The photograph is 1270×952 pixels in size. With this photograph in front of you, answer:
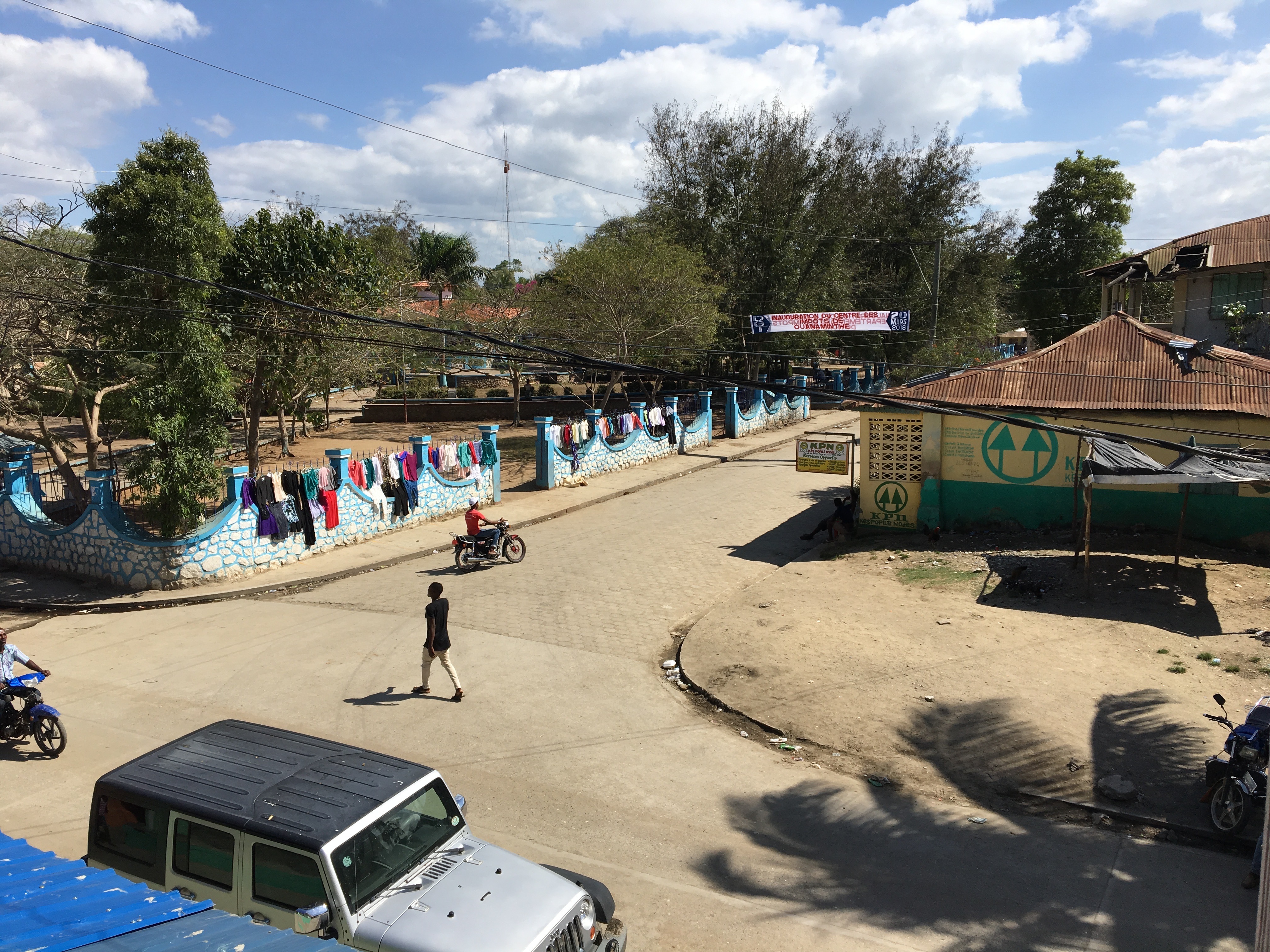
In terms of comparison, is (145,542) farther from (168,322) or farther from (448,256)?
(448,256)

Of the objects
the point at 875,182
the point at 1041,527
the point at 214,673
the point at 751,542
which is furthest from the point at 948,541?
the point at 875,182

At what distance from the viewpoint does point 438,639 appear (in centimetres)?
938

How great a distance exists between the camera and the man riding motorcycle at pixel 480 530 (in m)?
15.3

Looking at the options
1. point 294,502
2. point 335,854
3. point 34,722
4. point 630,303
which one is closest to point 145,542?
point 294,502

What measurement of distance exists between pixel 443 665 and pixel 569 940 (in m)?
5.47

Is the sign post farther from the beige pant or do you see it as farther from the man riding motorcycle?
the beige pant

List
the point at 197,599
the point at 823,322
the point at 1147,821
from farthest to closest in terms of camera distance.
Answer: the point at 823,322 → the point at 197,599 → the point at 1147,821

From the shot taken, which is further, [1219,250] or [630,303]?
[630,303]

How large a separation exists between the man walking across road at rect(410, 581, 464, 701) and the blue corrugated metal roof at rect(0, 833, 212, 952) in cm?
503

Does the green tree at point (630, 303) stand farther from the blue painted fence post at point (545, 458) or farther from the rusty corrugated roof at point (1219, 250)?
the rusty corrugated roof at point (1219, 250)

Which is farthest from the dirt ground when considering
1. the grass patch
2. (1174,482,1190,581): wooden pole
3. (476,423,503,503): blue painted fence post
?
(476,423,503,503): blue painted fence post

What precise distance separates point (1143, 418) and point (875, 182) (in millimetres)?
31890

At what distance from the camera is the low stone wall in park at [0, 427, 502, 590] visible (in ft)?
46.6

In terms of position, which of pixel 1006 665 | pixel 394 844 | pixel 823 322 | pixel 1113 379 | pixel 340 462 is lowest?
pixel 1006 665
